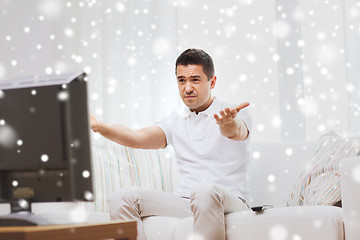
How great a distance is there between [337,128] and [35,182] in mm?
2177

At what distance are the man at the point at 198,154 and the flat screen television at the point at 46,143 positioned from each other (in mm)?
617

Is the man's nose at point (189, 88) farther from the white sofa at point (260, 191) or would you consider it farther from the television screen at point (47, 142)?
the television screen at point (47, 142)

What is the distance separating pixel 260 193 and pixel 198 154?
336mm

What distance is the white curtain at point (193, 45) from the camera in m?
3.11

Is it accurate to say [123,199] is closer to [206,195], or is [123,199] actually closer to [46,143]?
[206,195]

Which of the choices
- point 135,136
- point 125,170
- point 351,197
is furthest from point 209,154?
point 351,197

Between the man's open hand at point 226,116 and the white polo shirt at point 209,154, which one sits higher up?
the man's open hand at point 226,116

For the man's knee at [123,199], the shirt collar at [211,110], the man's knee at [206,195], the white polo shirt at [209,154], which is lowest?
the man's knee at [123,199]

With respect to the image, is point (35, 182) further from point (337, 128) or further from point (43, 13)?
point (43, 13)

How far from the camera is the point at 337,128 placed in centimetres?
299

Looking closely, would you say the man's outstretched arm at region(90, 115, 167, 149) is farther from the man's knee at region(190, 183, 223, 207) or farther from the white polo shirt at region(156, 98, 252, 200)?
the man's knee at region(190, 183, 223, 207)

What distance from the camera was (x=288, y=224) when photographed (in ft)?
5.73
